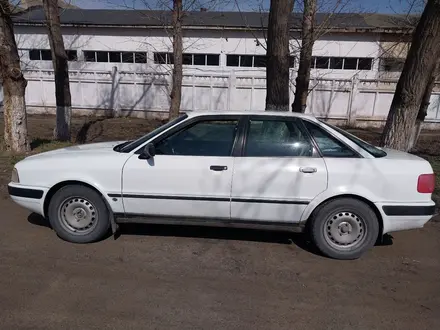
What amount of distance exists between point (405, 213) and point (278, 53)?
4023 mm

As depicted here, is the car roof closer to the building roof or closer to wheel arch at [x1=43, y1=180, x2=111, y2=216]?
wheel arch at [x1=43, y1=180, x2=111, y2=216]

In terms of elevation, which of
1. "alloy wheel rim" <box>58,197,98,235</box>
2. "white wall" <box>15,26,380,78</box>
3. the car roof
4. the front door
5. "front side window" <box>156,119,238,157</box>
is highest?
"white wall" <box>15,26,380,78</box>

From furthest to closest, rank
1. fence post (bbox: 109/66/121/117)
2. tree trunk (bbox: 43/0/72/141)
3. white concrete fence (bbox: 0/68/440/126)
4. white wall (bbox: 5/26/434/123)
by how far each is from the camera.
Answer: fence post (bbox: 109/66/121/117), white wall (bbox: 5/26/434/123), white concrete fence (bbox: 0/68/440/126), tree trunk (bbox: 43/0/72/141)

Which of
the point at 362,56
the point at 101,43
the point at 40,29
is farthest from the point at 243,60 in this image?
the point at 40,29

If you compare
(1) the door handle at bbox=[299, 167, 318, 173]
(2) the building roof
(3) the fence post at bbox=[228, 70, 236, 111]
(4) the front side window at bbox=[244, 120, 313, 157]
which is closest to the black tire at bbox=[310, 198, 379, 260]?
(1) the door handle at bbox=[299, 167, 318, 173]

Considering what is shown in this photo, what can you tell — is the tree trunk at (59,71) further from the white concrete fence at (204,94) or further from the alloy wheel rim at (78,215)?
the alloy wheel rim at (78,215)

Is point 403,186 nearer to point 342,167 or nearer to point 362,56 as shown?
point 342,167

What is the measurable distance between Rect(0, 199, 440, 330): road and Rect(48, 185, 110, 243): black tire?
12 centimetres

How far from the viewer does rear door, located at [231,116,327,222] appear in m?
3.59

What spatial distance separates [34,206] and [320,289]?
10.3ft

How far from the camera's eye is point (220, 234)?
13.9 ft

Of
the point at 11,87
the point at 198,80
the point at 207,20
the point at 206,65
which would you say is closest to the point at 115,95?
the point at 198,80

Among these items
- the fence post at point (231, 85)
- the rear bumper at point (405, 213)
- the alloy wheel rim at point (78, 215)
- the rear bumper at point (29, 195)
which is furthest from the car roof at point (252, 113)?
the fence post at point (231, 85)

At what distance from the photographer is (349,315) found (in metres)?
2.76
